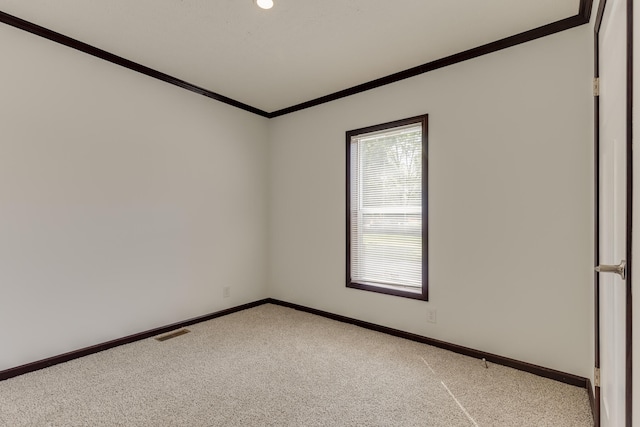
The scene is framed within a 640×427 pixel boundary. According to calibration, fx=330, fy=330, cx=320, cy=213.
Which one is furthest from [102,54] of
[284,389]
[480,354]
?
[480,354]

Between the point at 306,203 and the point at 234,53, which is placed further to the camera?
the point at 306,203

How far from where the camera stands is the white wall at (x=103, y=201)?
2.33 metres

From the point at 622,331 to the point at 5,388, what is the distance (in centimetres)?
335

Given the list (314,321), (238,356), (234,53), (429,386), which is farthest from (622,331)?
(234,53)

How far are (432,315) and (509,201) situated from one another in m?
1.15

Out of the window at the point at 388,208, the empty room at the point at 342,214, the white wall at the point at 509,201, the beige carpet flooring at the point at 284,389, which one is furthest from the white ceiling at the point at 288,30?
the beige carpet flooring at the point at 284,389

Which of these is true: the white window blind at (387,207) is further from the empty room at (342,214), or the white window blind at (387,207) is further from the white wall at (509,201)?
the white wall at (509,201)

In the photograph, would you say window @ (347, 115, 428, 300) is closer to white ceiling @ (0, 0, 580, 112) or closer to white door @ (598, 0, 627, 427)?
white ceiling @ (0, 0, 580, 112)

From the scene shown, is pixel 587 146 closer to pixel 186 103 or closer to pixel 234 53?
pixel 234 53

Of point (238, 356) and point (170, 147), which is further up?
point (170, 147)

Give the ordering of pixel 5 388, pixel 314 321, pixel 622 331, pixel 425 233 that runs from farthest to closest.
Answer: pixel 314 321, pixel 425 233, pixel 5 388, pixel 622 331

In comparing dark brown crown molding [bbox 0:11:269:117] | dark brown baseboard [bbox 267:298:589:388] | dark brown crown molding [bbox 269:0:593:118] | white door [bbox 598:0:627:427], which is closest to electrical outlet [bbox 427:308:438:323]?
dark brown baseboard [bbox 267:298:589:388]

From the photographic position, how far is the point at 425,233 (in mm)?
2910

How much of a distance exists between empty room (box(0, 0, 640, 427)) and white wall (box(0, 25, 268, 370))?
17mm
